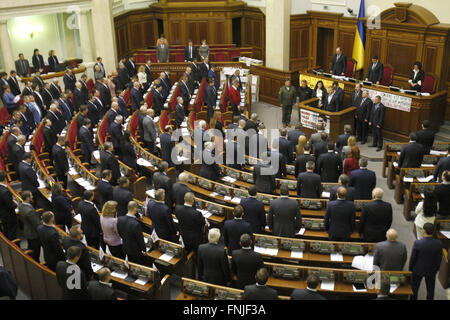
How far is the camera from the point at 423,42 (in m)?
13.2

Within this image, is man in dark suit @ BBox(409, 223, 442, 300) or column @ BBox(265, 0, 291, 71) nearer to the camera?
man in dark suit @ BBox(409, 223, 442, 300)

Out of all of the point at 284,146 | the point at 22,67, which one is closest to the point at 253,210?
the point at 284,146

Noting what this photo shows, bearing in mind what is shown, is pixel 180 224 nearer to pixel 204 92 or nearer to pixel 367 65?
pixel 204 92

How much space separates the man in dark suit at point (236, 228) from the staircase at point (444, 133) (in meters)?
8.15

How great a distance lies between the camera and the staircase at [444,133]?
40.7 feet

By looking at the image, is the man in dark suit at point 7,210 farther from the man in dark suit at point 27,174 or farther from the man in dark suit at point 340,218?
the man in dark suit at point 340,218

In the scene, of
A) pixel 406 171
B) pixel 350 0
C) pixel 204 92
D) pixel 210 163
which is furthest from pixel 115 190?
pixel 350 0

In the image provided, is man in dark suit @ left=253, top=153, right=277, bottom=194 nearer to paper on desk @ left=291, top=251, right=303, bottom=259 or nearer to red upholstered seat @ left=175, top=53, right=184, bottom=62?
paper on desk @ left=291, top=251, right=303, bottom=259

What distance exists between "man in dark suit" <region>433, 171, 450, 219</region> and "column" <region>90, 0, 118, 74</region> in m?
12.9

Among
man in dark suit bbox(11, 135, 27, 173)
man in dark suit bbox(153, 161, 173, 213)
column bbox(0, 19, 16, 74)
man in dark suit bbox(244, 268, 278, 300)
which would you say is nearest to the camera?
Answer: man in dark suit bbox(244, 268, 278, 300)

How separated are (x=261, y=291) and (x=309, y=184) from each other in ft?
10.2

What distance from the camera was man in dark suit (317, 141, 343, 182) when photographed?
342 inches

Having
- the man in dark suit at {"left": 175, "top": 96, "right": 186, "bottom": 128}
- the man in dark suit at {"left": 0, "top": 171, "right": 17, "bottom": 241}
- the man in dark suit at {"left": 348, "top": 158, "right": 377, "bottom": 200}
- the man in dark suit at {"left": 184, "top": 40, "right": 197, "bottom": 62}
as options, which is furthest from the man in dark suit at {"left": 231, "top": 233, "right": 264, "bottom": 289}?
the man in dark suit at {"left": 184, "top": 40, "right": 197, "bottom": 62}

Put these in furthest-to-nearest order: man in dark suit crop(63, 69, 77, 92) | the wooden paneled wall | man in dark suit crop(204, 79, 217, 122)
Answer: the wooden paneled wall → man in dark suit crop(63, 69, 77, 92) → man in dark suit crop(204, 79, 217, 122)
